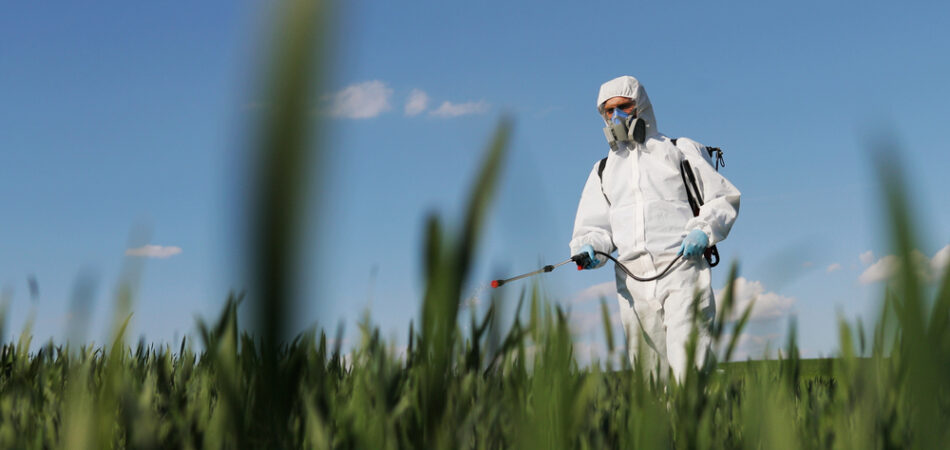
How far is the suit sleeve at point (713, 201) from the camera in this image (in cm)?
398

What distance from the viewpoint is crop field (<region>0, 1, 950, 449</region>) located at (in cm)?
26

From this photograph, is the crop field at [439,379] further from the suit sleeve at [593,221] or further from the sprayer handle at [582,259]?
the suit sleeve at [593,221]

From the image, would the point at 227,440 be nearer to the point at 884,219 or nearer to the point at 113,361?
the point at 113,361

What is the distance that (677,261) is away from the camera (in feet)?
13.5

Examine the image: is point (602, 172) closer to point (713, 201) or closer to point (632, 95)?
point (632, 95)

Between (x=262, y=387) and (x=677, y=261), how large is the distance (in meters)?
3.98

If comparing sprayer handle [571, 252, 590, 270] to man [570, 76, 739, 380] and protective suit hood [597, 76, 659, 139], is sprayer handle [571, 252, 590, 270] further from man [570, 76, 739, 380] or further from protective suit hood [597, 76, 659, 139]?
protective suit hood [597, 76, 659, 139]

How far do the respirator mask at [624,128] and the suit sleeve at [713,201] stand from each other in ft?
1.02

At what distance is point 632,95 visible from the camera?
174 inches

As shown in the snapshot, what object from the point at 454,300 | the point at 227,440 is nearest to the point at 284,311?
the point at 454,300

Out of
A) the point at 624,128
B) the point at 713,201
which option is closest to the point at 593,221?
the point at 624,128

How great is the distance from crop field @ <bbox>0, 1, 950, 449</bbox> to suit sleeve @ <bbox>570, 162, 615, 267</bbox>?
2.60 meters

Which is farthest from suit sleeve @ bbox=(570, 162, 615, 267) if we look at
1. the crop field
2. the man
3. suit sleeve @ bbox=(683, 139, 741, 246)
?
the crop field

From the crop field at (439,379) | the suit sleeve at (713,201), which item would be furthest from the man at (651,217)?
the crop field at (439,379)
